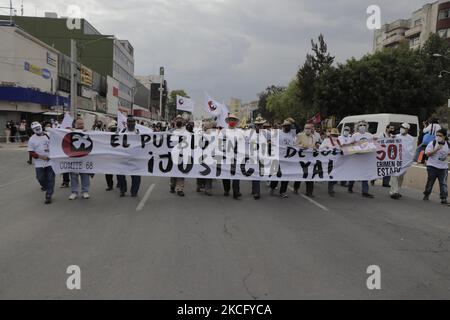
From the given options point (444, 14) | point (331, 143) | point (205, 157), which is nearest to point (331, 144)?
point (331, 143)

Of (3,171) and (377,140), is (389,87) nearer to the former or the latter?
(377,140)

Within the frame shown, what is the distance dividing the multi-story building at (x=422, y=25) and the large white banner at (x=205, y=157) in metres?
58.5

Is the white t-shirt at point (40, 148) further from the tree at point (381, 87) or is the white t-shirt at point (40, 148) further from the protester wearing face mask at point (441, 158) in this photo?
the tree at point (381, 87)

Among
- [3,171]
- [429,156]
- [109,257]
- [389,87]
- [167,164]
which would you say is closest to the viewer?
[109,257]

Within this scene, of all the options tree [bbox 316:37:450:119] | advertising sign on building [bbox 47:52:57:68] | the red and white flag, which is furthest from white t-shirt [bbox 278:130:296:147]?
advertising sign on building [bbox 47:52:57:68]

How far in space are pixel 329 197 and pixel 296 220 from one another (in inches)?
122

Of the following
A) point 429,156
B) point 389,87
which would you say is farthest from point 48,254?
point 389,87

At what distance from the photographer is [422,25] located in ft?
247

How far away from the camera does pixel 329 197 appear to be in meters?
10.7

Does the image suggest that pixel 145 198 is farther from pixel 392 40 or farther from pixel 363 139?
pixel 392 40

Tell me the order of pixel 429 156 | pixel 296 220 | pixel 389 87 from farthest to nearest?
pixel 389 87
pixel 429 156
pixel 296 220

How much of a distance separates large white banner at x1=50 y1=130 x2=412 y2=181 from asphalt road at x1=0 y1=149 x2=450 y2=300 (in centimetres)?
71

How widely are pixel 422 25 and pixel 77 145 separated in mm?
79566
